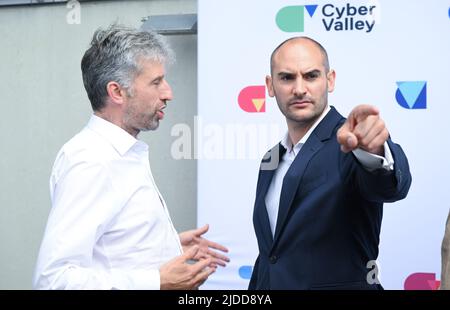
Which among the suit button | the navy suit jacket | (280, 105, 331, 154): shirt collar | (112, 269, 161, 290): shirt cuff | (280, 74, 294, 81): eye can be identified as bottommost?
(112, 269, 161, 290): shirt cuff

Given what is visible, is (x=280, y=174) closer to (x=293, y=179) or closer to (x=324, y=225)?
(x=293, y=179)

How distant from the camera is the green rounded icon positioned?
289cm

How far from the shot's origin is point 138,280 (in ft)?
5.16

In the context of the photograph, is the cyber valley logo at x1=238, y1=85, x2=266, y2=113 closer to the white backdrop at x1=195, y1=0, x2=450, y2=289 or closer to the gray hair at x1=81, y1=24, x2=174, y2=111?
the white backdrop at x1=195, y1=0, x2=450, y2=289

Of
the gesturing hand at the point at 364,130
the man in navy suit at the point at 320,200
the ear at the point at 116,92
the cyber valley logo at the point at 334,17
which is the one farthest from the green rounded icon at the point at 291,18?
the gesturing hand at the point at 364,130

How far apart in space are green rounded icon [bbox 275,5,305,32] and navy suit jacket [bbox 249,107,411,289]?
4.16 ft

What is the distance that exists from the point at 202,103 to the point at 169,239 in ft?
4.42

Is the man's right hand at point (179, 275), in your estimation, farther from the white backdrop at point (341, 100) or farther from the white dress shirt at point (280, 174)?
the white backdrop at point (341, 100)

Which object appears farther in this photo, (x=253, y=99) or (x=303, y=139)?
(x=253, y=99)

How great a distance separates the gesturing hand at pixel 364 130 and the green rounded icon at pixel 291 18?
5.25 feet

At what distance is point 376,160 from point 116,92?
850 millimetres

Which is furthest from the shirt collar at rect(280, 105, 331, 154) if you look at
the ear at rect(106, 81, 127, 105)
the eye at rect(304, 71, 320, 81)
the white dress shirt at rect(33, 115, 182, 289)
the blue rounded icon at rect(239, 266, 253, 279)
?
the blue rounded icon at rect(239, 266, 253, 279)

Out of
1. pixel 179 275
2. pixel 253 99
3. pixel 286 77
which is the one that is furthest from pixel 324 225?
pixel 253 99
